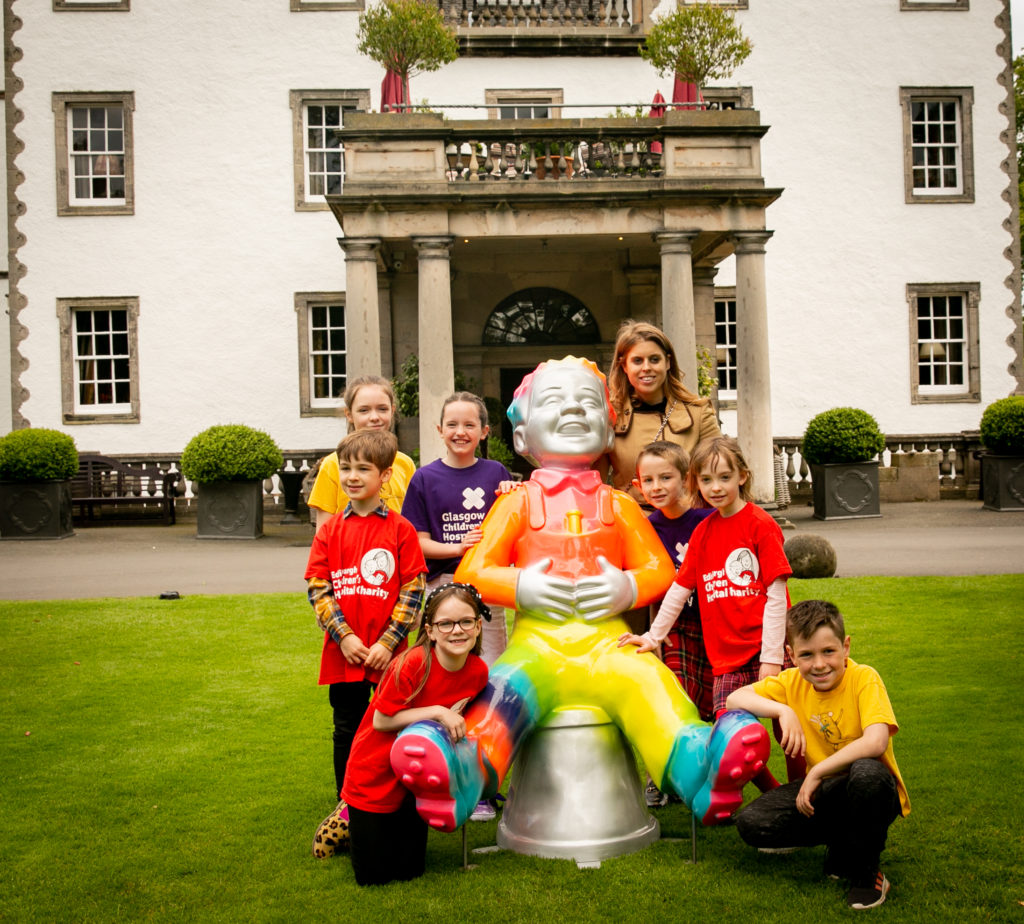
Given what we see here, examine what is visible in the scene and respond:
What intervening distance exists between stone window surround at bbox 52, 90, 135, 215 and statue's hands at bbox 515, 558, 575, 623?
1901cm

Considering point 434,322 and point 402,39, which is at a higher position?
point 402,39

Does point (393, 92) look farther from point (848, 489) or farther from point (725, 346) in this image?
point (725, 346)

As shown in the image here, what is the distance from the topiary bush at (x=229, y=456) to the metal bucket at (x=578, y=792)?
11.8 m

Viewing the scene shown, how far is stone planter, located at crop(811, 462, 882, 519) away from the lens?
1634 cm

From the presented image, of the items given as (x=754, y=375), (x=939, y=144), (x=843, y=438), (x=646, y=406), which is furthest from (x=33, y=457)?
(x=939, y=144)

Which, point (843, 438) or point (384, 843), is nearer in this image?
point (384, 843)

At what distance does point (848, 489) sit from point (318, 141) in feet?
39.2

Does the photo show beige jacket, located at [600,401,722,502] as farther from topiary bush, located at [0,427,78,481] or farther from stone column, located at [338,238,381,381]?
Answer: topiary bush, located at [0,427,78,481]

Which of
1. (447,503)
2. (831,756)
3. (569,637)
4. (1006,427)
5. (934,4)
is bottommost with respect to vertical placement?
(831,756)

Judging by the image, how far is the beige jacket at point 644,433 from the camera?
493 cm

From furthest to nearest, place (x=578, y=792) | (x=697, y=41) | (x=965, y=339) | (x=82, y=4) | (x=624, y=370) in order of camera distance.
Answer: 1. (x=965, y=339)
2. (x=82, y=4)
3. (x=697, y=41)
4. (x=624, y=370)
5. (x=578, y=792)

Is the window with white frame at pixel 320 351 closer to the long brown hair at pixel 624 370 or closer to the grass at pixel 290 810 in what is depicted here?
the grass at pixel 290 810

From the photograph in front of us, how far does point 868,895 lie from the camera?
3.62 meters

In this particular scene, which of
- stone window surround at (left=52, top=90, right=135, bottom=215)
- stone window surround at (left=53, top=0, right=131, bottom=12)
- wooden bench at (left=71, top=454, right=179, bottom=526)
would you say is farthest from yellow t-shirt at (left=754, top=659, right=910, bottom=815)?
stone window surround at (left=53, top=0, right=131, bottom=12)
